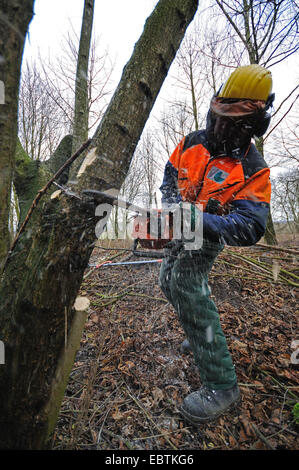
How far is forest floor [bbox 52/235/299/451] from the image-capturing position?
4.09 feet

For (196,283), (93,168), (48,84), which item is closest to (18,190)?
(93,168)

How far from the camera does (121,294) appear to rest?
287 cm

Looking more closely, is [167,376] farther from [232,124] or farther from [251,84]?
[251,84]

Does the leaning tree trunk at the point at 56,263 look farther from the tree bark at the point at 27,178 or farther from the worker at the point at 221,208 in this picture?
the tree bark at the point at 27,178

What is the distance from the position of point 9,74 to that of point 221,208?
1.25 m

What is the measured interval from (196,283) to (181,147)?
101cm

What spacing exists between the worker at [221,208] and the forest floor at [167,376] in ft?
0.48

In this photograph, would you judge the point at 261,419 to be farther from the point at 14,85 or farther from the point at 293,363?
the point at 14,85

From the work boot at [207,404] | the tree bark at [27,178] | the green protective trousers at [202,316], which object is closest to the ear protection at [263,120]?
the green protective trousers at [202,316]

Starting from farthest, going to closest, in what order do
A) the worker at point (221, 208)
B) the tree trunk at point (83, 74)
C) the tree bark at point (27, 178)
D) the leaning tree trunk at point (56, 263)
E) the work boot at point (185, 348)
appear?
the tree trunk at point (83, 74) → the tree bark at point (27, 178) → the work boot at point (185, 348) → the worker at point (221, 208) → the leaning tree trunk at point (56, 263)

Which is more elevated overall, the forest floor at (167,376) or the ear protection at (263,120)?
the ear protection at (263,120)

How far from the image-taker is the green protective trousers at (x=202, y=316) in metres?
1.35

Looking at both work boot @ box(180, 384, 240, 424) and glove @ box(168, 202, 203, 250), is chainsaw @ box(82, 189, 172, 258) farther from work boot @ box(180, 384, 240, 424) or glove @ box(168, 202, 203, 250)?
work boot @ box(180, 384, 240, 424)

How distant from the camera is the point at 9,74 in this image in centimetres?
98
